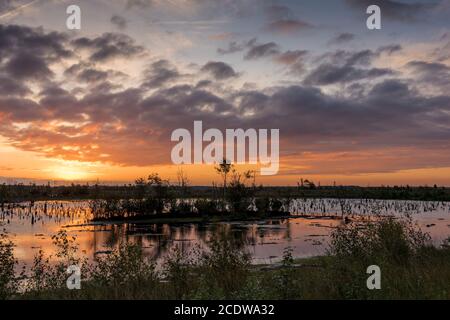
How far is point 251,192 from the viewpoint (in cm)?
7731

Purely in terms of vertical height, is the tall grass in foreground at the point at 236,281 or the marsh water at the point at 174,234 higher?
the tall grass in foreground at the point at 236,281

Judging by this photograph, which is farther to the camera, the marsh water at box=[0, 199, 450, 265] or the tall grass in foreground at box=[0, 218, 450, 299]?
the marsh water at box=[0, 199, 450, 265]

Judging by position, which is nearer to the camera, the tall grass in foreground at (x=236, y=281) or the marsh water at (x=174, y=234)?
the tall grass in foreground at (x=236, y=281)

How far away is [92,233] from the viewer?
49.6 metres

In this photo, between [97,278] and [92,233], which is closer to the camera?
[97,278]

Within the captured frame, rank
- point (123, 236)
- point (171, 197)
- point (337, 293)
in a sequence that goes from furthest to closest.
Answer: point (171, 197), point (123, 236), point (337, 293)

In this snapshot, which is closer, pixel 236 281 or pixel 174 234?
pixel 236 281

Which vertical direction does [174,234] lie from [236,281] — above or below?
below

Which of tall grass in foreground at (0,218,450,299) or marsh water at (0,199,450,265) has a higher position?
tall grass in foreground at (0,218,450,299)

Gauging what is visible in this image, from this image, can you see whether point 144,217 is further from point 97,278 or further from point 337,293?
point 337,293
